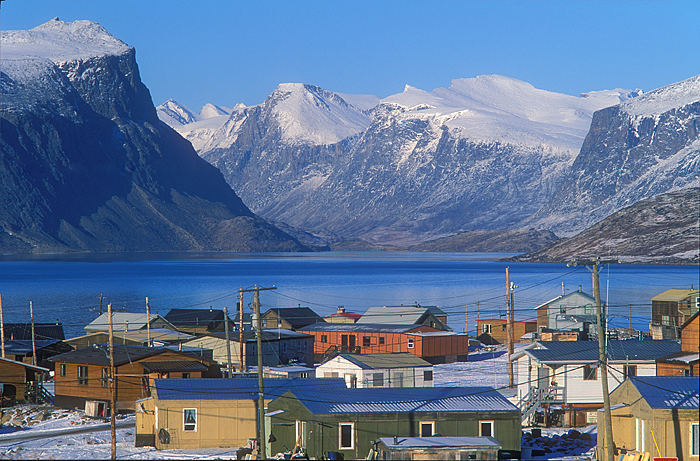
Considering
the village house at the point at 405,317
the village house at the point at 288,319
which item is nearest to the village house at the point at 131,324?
the village house at the point at 288,319

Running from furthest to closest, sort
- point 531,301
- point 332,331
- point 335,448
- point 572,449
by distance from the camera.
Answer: point 531,301, point 332,331, point 572,449, point 335,448

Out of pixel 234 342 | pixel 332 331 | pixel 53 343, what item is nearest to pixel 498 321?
pixel 332 331

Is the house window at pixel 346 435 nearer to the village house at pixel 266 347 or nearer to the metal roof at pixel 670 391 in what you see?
the metal roof at pixel 670 391

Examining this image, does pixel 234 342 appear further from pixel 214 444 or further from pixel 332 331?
pixel 214 444

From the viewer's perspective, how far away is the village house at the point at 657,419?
Result: 30.6m

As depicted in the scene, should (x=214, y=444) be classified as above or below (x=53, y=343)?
below

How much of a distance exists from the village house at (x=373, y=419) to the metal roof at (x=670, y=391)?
577cm

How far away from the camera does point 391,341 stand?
70.8 m

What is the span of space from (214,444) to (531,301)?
109m

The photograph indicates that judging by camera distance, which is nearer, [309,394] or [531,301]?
[309,394]

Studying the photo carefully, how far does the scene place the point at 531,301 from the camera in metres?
140

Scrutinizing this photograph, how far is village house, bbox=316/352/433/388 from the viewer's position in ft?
168

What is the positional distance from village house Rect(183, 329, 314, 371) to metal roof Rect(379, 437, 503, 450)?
27.7m

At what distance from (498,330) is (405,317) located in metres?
16.2
